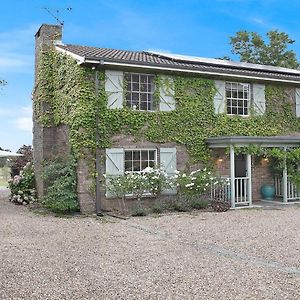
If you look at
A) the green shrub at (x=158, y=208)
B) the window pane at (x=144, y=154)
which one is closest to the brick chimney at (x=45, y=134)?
the window pane at (x=144, y=154)

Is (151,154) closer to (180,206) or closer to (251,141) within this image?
(180,206)

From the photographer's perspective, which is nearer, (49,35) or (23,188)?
(49,35)

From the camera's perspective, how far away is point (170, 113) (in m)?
15.5

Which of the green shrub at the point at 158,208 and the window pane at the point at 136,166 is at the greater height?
the window pane at the point at 136,166

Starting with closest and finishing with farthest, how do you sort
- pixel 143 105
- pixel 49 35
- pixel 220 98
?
pixel 143 105 < pixel 220 98 < pixel 49 35

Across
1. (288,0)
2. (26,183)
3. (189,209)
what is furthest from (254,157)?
(26,183)

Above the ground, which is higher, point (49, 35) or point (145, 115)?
point (49, 35)

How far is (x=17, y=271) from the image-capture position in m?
6.59

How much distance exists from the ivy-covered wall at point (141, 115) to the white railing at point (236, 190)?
1.33m

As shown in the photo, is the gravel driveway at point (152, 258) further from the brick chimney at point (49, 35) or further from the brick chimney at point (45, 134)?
the brick chimney at point (49, 35)

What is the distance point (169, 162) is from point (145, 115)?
75.8 inches

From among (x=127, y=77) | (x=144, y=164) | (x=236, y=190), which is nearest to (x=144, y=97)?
(x=127, y=77)

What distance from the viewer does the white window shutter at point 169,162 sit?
1513 centimetres

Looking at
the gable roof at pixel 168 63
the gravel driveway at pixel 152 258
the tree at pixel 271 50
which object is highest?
the tree at pixel 271 50
